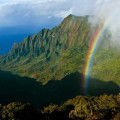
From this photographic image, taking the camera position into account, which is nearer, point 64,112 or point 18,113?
point 18,113

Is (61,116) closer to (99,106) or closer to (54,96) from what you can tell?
(99,106)

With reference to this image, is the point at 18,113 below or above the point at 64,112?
above

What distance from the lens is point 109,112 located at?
3095 inches

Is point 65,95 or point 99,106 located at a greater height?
point 65,95

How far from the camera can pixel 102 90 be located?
199 meters

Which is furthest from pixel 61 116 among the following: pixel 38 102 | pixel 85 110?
pixel 38 102

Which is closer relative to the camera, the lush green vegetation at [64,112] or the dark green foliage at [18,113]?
the dark green foliage at [18,113]

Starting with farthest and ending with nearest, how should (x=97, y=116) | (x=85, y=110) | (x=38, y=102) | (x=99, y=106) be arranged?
(x=38, y=102) → (x=99, y=106) → (x=85, y=110) → (x=97, y=116)

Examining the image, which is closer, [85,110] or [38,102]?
[85,110]

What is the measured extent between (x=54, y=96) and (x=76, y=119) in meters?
124

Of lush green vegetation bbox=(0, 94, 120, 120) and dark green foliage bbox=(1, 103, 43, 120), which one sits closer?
dark green foliage bbox=(1, 103, 43, 120)

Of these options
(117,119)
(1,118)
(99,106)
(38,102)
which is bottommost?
(117,119)

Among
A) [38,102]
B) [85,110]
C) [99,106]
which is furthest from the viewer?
[38,102]

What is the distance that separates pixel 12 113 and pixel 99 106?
137 feet
